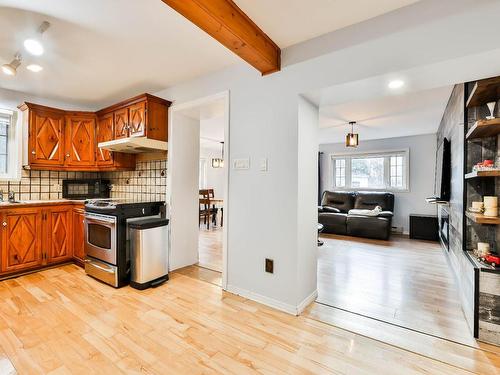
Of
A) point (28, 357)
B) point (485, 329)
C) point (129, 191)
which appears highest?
point (129, 191)

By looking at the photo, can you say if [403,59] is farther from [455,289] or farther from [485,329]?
[455,289]

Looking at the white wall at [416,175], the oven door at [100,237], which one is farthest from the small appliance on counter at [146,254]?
the white wall at [416,175]

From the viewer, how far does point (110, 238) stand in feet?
9.03

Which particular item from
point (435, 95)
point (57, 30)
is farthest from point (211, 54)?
point (435, 95)

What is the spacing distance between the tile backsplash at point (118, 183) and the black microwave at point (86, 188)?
0.14 meters

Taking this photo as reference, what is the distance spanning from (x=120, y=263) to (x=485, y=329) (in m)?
3.25

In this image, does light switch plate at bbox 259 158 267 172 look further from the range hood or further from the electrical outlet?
the range hood

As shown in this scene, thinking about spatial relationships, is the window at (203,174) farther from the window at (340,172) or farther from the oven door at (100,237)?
the oven door at (100,237)

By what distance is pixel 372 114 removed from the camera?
13.7 feet

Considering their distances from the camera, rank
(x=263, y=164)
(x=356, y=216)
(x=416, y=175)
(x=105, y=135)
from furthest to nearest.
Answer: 1. (x=416, y=175)
2. (x=356, y=216)
3. (x=105, y=135)
4. (x=263, y=164)

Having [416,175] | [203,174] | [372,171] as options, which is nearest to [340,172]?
[372,171]

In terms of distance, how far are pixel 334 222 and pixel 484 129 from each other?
3911 millimetres

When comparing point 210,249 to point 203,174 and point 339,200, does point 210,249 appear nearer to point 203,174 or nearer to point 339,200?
point 339,200

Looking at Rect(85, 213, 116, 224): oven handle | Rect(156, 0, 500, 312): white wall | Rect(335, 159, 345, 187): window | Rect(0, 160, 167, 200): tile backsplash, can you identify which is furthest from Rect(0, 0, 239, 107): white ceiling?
Rect(335, 159, 345, 187): window
